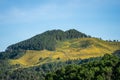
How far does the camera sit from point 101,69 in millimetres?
163625

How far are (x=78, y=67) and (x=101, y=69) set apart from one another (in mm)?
13198

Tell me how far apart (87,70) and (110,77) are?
10008mm

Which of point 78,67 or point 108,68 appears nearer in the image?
point 108,68

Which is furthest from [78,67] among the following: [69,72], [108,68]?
[108,68]

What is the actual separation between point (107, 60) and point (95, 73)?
11472 millimetres

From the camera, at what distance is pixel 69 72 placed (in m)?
173

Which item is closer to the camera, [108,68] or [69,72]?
[108,68]

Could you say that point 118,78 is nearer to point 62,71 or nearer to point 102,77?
point 102,77

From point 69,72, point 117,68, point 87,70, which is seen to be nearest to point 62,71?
point 69,72

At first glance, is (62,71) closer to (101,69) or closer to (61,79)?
(61,79)

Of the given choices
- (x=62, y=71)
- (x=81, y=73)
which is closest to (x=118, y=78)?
(x=81, y=73)

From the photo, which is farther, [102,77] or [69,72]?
[69,72]

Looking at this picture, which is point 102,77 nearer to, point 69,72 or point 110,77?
point 110,77

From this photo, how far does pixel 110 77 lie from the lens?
16288 centimetres
